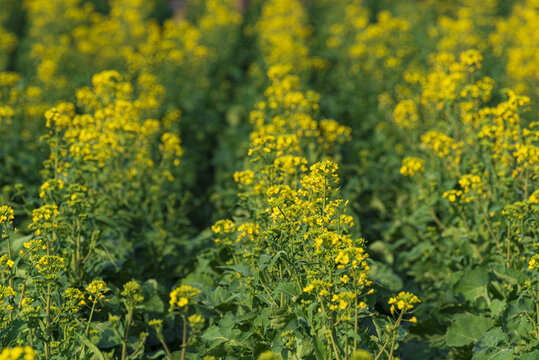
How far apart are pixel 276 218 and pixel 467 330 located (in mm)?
1687

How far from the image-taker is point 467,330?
4.41 meters

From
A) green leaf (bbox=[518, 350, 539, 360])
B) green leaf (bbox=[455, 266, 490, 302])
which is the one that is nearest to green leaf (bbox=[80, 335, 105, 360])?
green leaf (bbox=[518, 350, 539, 360])

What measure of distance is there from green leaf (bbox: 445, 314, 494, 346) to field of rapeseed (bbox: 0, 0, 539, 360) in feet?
0.03

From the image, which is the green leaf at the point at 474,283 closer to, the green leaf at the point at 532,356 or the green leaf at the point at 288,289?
the green leaf at the point at 532,356

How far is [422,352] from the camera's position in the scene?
15.7 ft

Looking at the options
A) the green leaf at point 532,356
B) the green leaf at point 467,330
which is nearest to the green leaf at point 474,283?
the green leaf at point 467,330

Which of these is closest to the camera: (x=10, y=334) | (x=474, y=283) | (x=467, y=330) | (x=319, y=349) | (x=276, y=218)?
(x=319, y=349)

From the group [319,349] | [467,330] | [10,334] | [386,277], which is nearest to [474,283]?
[467,330]

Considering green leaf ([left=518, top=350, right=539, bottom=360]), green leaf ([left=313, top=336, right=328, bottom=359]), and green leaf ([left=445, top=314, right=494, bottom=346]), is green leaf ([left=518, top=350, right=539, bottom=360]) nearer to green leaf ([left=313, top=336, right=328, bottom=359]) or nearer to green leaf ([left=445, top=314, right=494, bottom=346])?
green leaf ([left=445, top=314, right=494, bottom=346])

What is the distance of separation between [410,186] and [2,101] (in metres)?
4.97

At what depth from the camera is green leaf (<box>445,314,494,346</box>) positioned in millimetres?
4379

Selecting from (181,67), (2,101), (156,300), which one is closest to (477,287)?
(156,300)

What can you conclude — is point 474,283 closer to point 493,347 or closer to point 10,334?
point 493,347

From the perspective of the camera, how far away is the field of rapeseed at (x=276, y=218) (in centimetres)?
367
